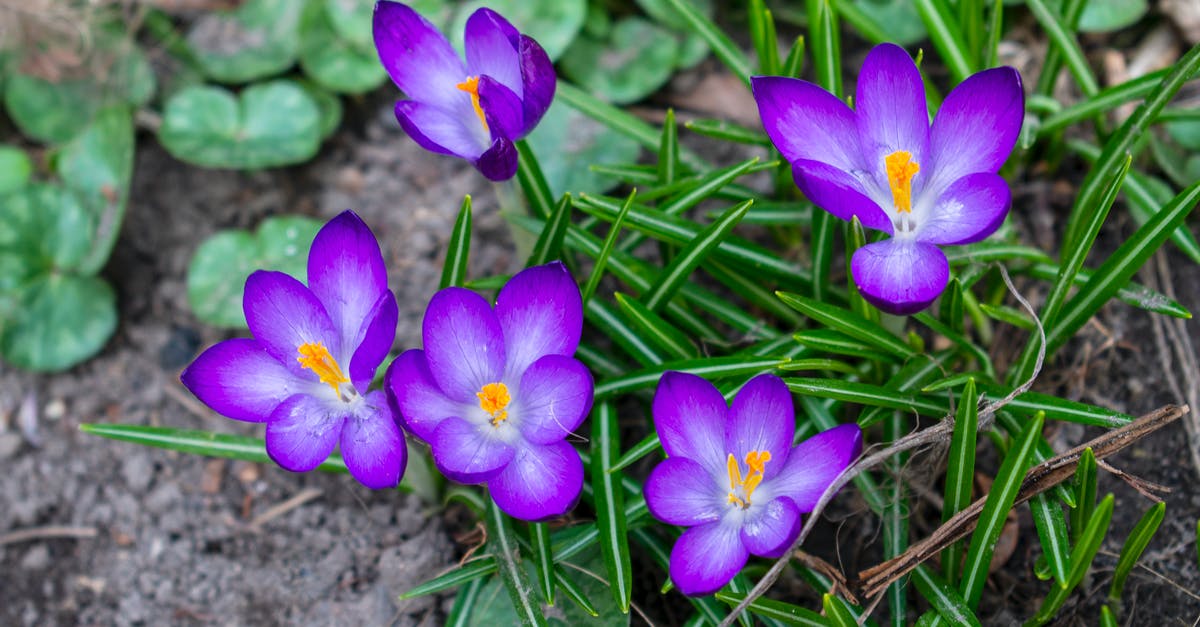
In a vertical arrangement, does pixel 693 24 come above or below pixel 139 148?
above

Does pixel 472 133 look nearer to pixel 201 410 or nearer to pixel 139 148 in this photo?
pixel 201 410

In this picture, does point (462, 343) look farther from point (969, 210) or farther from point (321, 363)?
point (969, 210)

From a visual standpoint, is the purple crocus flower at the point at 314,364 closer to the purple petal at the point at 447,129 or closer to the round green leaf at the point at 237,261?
the purple petal at the point at 447,129

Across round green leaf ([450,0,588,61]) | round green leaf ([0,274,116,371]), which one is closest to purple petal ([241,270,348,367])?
round green leaf ([0,274,116,371])

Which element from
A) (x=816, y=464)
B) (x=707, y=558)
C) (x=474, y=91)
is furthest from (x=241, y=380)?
(x=816, y=464)

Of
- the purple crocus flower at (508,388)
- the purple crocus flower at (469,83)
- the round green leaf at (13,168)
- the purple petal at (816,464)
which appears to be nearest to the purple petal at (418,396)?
the purple crocus flower at (508,388)

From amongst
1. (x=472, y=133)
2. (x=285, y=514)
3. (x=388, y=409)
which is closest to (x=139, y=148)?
(x=285, y=514)

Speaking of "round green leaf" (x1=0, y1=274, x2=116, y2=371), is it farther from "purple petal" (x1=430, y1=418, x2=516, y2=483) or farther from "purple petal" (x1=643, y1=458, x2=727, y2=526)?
"purple petal" (x1=643, y1=458, x2=727, y2=526)
